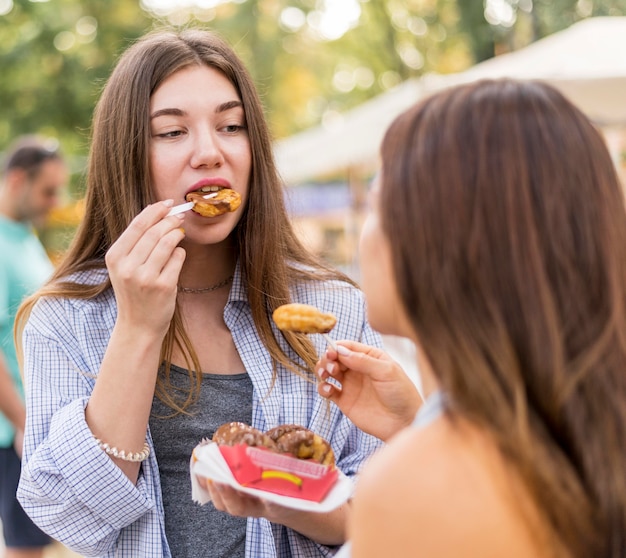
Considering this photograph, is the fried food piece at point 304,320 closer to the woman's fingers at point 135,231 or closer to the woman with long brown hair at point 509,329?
the woman's fingers at point 135,231

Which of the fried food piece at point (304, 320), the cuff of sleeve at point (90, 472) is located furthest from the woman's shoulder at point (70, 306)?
the fried food piece at point (304, 320)

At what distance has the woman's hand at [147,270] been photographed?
2141 mm

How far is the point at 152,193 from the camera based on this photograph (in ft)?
8.41

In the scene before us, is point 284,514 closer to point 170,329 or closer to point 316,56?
point 170,329

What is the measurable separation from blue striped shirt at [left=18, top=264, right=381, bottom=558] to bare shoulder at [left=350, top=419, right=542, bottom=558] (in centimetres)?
97

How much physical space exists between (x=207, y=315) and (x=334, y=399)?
2.01 feet

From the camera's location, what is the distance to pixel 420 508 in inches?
51.5

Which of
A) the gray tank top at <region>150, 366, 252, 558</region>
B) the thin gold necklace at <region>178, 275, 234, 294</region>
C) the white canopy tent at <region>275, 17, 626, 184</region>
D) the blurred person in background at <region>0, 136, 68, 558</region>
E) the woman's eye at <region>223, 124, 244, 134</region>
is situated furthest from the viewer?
the white canopy tent at <region>275, 17, 626, 184</region>

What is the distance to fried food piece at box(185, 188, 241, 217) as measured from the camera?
243 cm

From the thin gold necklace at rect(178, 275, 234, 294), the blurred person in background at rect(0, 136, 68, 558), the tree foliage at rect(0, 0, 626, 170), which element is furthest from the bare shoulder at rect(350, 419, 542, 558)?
the tree foliage at rect(0, 0, 626, 170)

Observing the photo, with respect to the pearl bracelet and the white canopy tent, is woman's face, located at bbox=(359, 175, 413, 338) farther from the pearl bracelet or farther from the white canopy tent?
the white canopy tent

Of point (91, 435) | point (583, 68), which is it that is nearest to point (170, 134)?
point (91, 435)

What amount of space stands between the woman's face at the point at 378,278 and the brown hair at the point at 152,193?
90 centimetres

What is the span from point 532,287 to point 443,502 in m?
0.40
